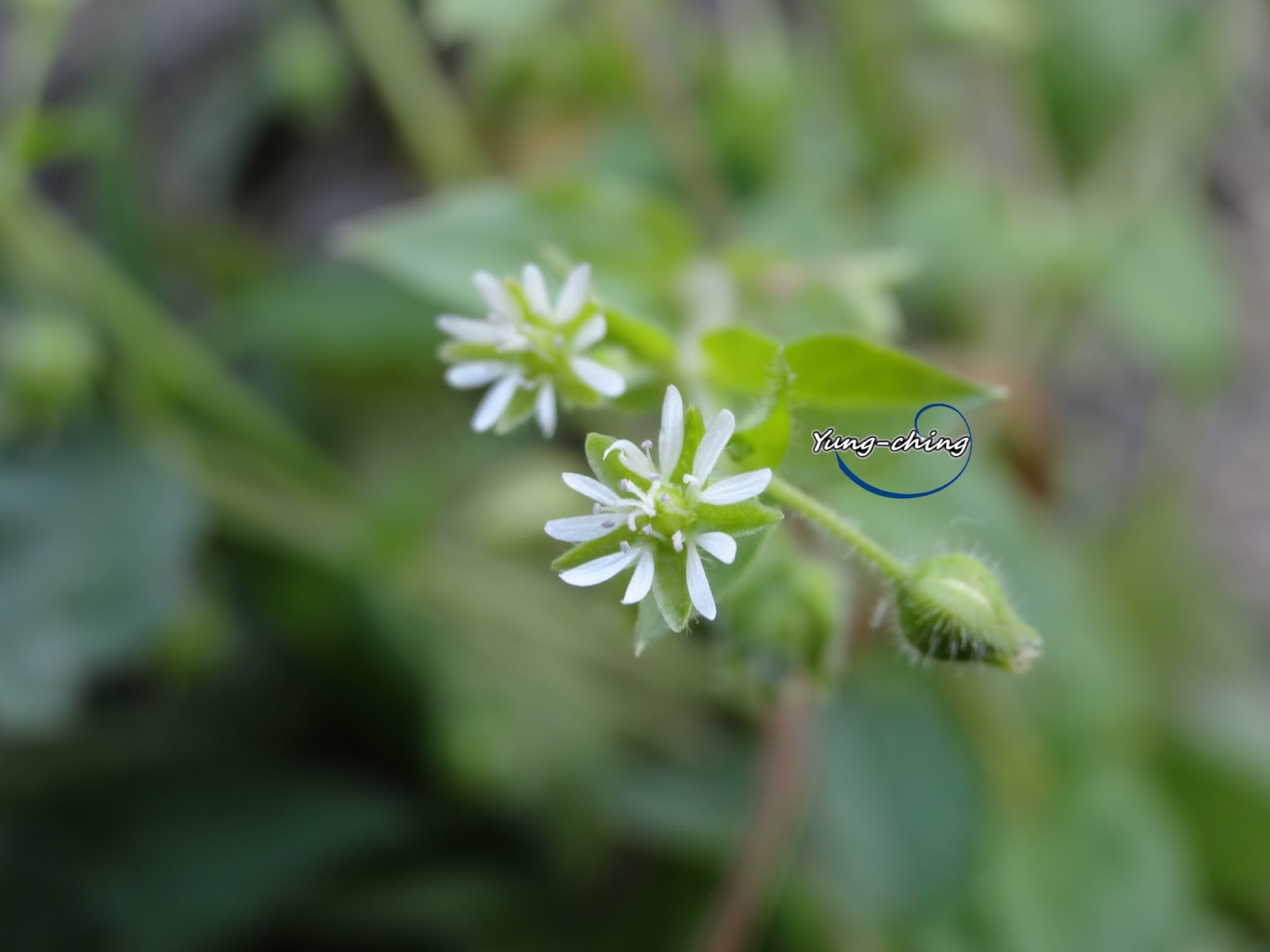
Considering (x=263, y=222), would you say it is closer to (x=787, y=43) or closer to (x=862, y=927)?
(x=787, y=43)

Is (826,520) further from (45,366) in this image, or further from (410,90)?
(410,90)

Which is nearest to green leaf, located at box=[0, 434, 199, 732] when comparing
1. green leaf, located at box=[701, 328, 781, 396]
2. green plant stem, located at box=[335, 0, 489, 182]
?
green plant stem, located at box=[335, 0, 489, 182]

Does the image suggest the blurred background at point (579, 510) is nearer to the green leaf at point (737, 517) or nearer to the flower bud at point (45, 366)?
the flower bud at point (45, 366)

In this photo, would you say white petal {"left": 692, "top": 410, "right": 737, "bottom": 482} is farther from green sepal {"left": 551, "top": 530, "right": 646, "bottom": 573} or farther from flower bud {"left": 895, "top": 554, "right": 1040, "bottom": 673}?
flower bud {"left": 895, "top": 554, "right": 1040, "bottom": 673}

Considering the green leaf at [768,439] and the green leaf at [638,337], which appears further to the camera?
the green leaf at [638,337]

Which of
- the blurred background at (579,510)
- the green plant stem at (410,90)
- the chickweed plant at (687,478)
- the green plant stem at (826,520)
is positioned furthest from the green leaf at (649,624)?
the green plant stem at (410,90)

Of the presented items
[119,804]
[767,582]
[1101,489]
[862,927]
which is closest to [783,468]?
[767,582]
